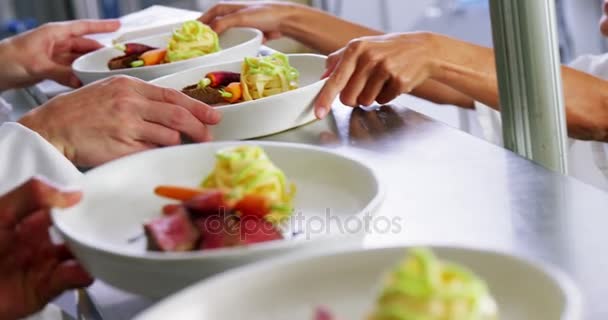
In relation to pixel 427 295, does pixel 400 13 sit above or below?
below

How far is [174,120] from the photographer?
1094mm

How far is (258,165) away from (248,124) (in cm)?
38

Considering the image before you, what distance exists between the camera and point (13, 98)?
86.4 inches

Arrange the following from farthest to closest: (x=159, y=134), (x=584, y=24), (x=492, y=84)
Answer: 1. (x=584, y=24)
2. (x=492, y=84)
3. (x=159, y=134)

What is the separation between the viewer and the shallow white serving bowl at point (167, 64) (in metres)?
1.40

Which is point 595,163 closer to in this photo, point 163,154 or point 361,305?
point 163,154

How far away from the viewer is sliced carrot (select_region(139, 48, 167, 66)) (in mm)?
1487

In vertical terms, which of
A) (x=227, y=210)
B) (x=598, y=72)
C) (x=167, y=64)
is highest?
(x=227, y=210)

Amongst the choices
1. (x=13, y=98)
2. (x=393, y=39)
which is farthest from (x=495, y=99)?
(x=13, y=98)

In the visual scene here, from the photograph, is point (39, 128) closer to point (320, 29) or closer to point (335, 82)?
point (335, 82)

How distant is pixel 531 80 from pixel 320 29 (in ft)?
2.59

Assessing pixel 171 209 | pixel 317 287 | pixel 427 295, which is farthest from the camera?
pixel 171 209

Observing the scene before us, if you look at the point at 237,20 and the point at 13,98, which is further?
the point at 13,98

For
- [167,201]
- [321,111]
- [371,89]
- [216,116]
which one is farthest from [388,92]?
[167,201]
